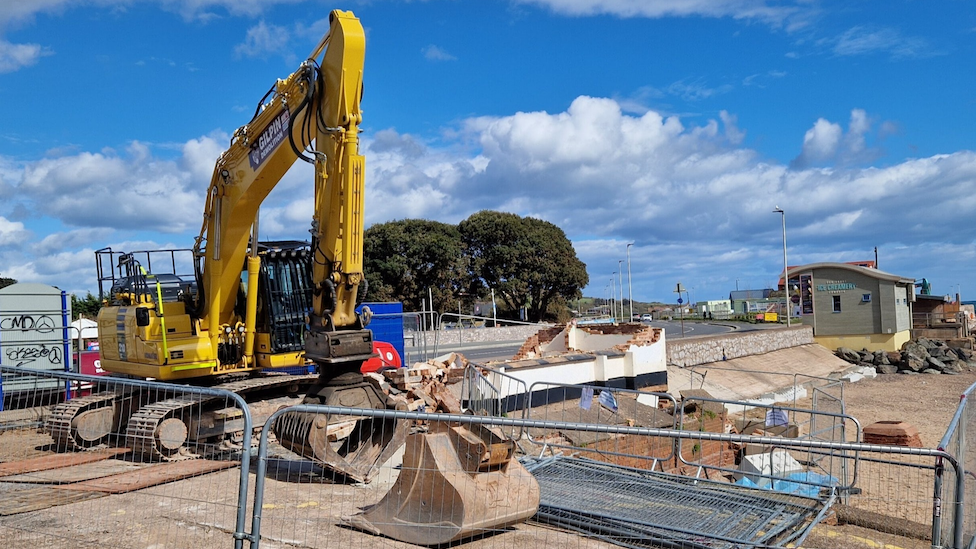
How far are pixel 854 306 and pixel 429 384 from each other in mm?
37621

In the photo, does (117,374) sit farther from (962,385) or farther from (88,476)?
(962,385)

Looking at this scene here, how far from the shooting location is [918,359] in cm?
3900

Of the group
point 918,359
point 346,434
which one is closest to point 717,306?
point 918,359

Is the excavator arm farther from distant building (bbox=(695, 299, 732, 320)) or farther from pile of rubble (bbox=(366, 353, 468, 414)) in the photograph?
distant building (bbox=(695, 299, 732, 320))

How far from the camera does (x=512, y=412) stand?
1602 centimetres

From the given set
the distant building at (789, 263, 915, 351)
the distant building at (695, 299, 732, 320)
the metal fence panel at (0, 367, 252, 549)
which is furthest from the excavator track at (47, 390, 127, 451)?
the distant building at (695, 299, 732, 320)

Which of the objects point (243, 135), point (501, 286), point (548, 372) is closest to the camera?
point (243, 135)

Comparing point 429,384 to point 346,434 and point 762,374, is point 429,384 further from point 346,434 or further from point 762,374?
point 762,374

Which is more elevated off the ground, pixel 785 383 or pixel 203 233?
pixel 203 233

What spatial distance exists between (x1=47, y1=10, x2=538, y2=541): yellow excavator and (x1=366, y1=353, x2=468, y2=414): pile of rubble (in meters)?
2.08

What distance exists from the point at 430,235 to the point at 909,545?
46.9 meters

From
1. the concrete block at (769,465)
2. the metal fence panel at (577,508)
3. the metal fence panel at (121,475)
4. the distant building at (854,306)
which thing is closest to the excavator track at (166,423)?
the metal fence panel at (121,475)

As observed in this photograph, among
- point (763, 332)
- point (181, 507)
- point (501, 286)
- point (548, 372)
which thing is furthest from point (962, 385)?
point (181, 507)

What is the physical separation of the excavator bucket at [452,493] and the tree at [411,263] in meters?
43.6
